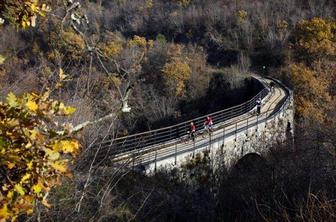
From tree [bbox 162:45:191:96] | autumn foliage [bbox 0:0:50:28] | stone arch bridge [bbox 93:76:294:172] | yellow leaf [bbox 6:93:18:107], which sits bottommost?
tree [bbox 162:45:191:96]

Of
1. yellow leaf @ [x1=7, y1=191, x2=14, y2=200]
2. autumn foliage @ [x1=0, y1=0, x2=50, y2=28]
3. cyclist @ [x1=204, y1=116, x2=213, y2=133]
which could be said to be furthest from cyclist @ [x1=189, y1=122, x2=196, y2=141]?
yellow leaf @ [x1=7, y1=191, x2=14, y2=200]

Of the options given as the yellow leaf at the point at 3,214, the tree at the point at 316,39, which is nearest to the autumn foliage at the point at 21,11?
the yellow leaf at the point at 3,214

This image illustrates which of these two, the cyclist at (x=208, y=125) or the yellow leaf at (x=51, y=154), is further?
the cyclist at (x=208, y=125)

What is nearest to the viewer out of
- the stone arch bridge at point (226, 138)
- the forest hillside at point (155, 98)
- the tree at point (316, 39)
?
the forest hillside at point (155, 98)

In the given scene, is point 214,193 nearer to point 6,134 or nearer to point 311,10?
point 6,134

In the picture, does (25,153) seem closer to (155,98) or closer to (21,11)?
(21,11)

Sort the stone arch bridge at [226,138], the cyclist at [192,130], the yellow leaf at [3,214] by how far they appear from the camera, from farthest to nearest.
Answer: the cyclist at [192,130] < the stone arch bridge at [226,138] < the yellow leaf at [3,214]

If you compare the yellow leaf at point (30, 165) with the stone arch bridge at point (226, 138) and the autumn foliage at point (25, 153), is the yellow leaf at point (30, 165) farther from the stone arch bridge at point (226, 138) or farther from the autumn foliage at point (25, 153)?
the stone arch bridge at point (226, 138)

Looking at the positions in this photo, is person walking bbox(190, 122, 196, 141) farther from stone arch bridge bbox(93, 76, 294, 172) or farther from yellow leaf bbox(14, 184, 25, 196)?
yellow leaf bbox(14, 184, 25, 196)

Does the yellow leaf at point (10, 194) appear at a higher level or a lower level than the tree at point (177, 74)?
higher

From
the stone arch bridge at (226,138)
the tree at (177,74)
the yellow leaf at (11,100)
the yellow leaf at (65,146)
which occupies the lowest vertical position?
the tree at (177,74)
